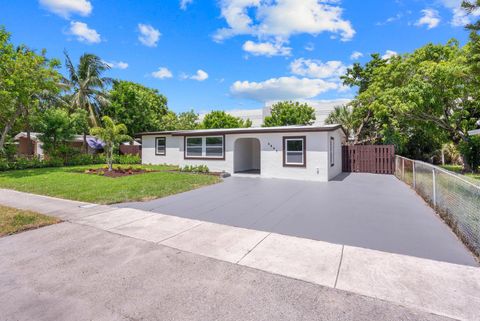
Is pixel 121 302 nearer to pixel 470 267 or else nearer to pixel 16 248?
pixel 16 248

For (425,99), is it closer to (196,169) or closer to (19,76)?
(196,169)

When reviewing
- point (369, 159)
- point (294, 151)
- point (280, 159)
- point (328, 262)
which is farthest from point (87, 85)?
point (328, 262)

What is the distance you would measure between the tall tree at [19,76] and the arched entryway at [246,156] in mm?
13232

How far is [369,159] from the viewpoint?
1546cm

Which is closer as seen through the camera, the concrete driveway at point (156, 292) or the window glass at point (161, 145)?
the concrete driveway at point (156, 292)

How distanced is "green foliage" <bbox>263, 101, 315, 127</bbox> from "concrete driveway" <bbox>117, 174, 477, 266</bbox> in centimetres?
1751

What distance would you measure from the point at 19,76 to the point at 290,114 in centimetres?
2238

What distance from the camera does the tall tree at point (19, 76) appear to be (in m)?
14.1

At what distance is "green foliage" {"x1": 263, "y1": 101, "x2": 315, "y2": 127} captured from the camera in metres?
26.4

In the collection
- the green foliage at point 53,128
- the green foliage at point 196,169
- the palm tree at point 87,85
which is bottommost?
the green foliage at point 196,169

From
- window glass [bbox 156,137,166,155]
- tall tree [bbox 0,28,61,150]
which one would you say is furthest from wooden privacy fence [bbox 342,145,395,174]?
tall tree [bbox 0,28,61,150]

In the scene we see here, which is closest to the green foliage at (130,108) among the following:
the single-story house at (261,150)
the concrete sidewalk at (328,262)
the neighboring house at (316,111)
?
the single-story house at (261,150)

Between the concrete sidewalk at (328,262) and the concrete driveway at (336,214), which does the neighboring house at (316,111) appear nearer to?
the concrete driveway at (336,214)

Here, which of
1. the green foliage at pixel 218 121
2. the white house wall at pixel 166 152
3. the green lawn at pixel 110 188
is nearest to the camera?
the green lawn at pixel 110 188
